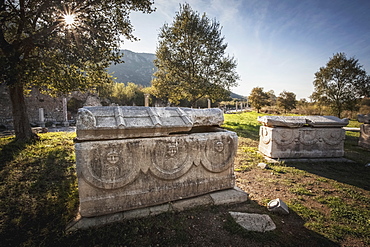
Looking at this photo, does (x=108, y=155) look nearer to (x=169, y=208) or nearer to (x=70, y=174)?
(x=169, y=208)

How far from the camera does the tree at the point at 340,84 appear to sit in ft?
42.5

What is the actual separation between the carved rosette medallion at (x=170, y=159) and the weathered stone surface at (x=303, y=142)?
3.41 m

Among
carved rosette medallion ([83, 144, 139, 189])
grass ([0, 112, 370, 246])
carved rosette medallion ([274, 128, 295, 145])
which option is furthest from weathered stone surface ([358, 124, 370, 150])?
carved rosette medallion ([83, 144, 139, 189])

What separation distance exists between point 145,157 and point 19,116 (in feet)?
20.9

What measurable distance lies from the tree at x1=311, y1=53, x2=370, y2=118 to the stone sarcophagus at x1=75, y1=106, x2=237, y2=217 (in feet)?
54.4

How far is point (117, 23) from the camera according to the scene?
5.93 metres

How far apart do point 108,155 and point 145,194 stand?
2.41 feet

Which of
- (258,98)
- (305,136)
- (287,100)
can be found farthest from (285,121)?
(258,98)

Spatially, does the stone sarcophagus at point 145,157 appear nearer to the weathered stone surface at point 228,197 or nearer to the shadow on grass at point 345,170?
the weathered stone surface at point 228,197

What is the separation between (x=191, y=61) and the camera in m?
11.9

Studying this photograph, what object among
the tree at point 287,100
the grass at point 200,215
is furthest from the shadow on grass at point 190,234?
the tree at point 287,100

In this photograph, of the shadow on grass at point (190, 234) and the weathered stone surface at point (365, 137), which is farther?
the weathered stone surface at point (365, 137)

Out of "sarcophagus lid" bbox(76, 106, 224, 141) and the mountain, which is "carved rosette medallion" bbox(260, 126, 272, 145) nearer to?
"sarcophagus lid" bbox(76, 106, 224, 141)

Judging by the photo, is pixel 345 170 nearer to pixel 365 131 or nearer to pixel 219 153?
pixel 365 131
